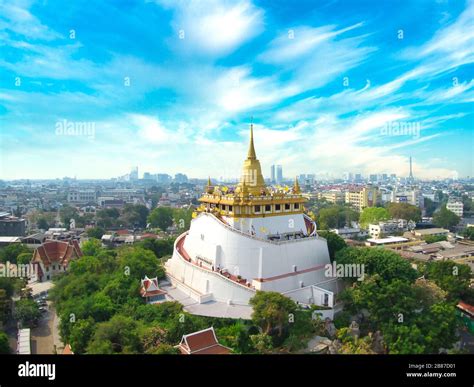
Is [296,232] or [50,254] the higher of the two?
[296,232]

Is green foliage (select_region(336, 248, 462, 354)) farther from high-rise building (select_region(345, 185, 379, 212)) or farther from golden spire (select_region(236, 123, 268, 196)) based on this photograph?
high-rise building (select_region(345, 185, 379, 212))

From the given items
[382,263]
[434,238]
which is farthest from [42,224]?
[434,238]

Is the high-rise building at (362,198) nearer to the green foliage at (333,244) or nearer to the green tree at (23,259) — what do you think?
the green foliage at (333,244)

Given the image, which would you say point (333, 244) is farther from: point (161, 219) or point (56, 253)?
point (161, 219)
